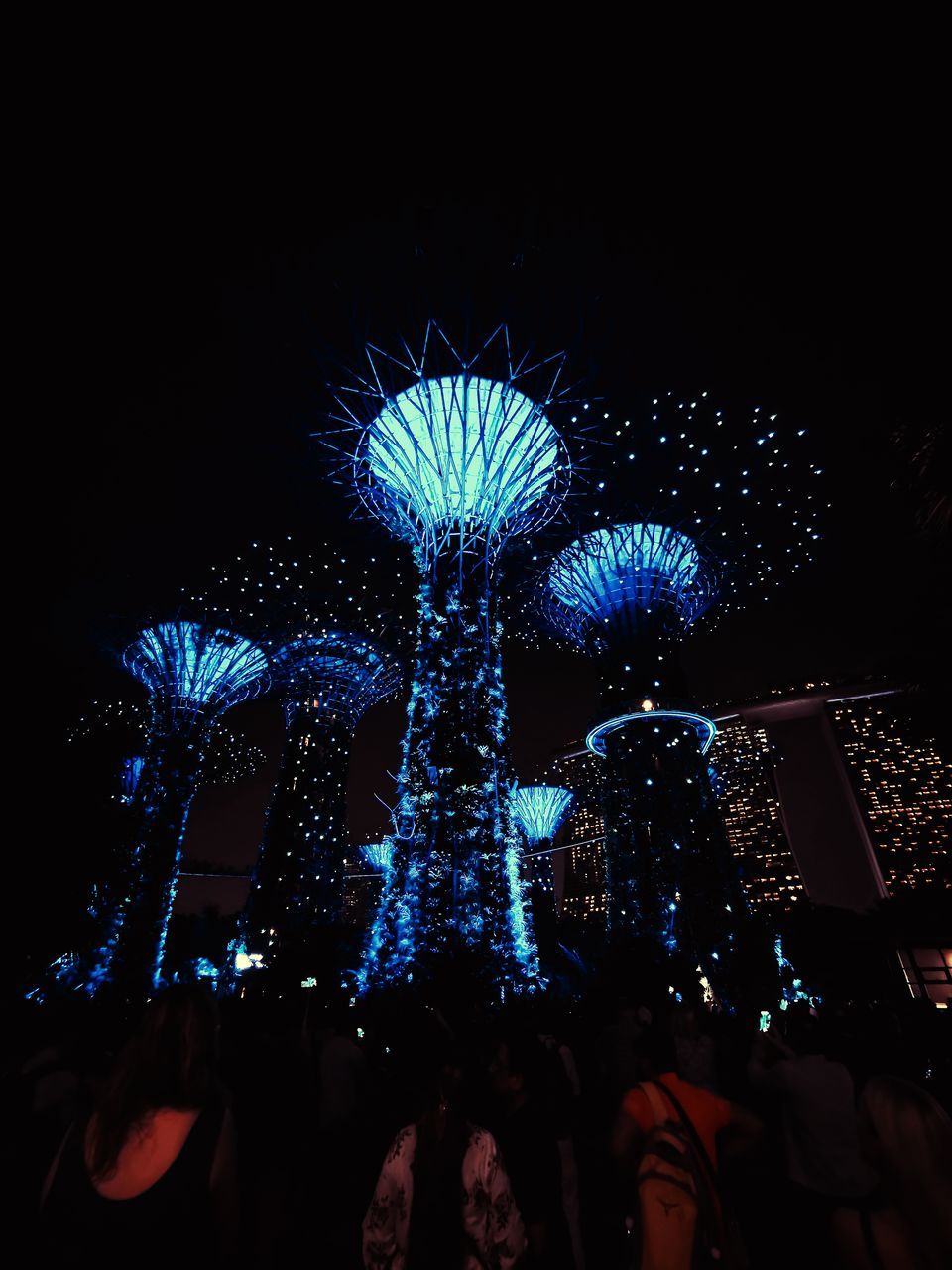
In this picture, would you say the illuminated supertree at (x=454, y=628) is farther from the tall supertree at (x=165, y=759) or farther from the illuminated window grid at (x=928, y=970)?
the illuminated window grid at (x=928, y=970)

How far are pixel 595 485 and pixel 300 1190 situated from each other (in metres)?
16.5

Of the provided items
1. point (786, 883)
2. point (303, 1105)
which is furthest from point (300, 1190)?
point (786, 883)

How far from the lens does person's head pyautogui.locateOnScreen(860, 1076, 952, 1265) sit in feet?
5.41

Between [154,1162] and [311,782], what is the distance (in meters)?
26.8

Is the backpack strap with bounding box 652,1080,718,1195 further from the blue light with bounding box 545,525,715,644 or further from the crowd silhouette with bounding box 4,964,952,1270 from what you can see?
the blue light with bounding box 545,525,715,644

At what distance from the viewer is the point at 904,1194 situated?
5.60 feet

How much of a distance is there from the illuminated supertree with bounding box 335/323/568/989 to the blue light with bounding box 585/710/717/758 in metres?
8.88

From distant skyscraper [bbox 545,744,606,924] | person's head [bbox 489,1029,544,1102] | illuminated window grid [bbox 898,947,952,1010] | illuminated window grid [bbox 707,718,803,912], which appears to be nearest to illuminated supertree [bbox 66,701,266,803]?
person's head [bbox 489,1029,544,1102]

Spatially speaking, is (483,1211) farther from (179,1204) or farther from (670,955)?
(670,955)

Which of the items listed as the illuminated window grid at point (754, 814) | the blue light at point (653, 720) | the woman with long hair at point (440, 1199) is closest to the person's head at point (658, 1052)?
the woman with long hair at point (440, 1199)

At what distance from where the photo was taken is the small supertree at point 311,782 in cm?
2423

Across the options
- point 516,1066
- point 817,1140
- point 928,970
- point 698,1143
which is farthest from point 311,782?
point 928,970

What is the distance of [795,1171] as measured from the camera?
338 cm

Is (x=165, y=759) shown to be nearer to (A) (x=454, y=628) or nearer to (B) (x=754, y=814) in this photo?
(A) (x=454, y=628)
